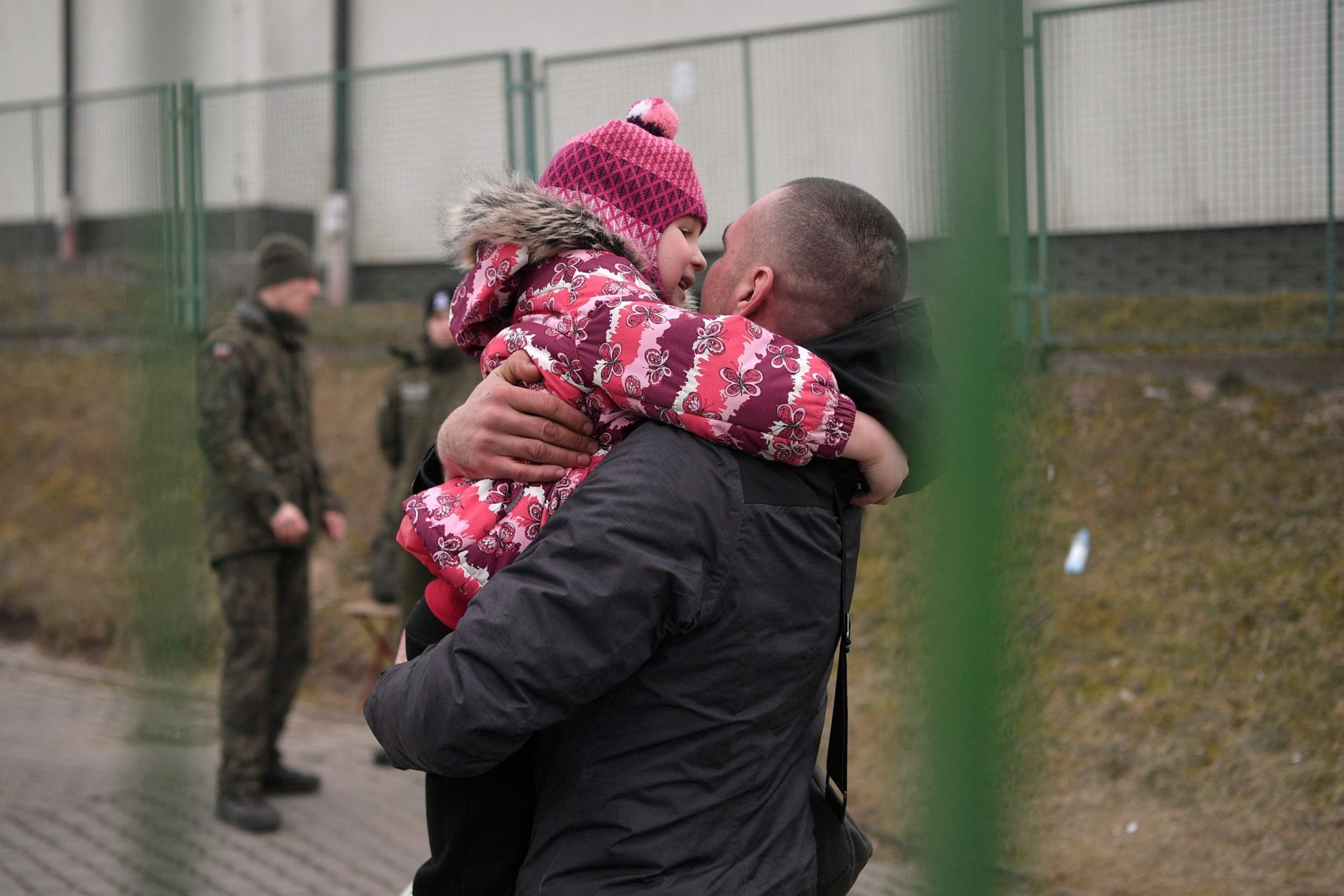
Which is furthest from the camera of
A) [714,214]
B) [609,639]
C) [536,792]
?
[714,214]

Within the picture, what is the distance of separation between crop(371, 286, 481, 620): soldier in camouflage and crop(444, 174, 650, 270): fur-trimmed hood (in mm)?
3672

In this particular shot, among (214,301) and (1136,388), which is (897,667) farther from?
(214,301)

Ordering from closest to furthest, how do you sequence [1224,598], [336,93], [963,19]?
[963,19] < [1224,598] < [336,93]

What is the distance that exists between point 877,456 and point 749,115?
7.32 meters

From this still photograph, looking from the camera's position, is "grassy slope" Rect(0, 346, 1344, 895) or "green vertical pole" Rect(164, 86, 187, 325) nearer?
"green vertical pole" Rect(164, 86, 187, 325)

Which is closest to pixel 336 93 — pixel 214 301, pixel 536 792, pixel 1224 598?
pixel 214 301

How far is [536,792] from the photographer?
1578mm

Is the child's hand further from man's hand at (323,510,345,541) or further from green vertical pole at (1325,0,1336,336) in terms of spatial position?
green vertical pole at (1325,0,1336,336)

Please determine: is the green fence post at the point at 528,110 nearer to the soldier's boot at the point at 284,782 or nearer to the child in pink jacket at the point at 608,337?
the soldier's boot at the point at 284,782

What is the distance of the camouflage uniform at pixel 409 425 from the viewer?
5.49 m

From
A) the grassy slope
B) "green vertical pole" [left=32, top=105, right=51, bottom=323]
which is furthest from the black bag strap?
"green vertical pole" [left=32, top=105, right=51, bottom=323]

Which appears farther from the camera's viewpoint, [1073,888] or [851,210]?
[1073,888]

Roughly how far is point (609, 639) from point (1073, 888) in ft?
11.7

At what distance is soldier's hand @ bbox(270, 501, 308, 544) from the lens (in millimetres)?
4992
